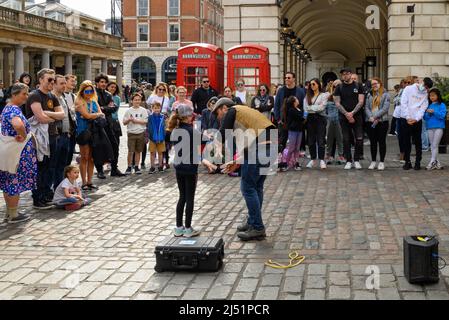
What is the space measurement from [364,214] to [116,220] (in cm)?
332

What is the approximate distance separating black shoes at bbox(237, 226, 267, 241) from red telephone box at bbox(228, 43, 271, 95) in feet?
35.7

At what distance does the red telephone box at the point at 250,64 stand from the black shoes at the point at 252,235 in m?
10.9

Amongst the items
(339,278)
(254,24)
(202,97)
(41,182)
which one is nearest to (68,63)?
(254,24)

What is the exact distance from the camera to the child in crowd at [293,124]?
42.4 ft

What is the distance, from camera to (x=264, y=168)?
7641 millimetres

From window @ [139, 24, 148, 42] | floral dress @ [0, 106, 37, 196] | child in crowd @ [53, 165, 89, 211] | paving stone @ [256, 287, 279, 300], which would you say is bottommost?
paving stone @ [256, 287, 279, 300]

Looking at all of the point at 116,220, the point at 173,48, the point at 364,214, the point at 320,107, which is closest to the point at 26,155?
the point at 116,220

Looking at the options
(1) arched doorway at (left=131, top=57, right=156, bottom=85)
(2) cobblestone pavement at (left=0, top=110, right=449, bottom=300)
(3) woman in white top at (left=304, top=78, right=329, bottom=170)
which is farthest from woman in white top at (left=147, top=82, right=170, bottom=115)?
(1) arched doorway at (left=131, top=57, right=156, bottom=85)

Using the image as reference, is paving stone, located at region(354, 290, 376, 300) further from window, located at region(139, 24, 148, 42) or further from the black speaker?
window, located at region(139, 24, 148, 42)

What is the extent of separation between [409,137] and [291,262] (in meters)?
7.44

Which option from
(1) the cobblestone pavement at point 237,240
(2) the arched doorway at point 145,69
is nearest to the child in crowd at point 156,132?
(1) the cobblestone pavement at point 237,240

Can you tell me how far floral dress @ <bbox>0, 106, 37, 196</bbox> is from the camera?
8.46 meters

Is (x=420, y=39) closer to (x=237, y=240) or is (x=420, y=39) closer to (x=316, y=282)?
(x=237, y=240)

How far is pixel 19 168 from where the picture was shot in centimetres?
869
